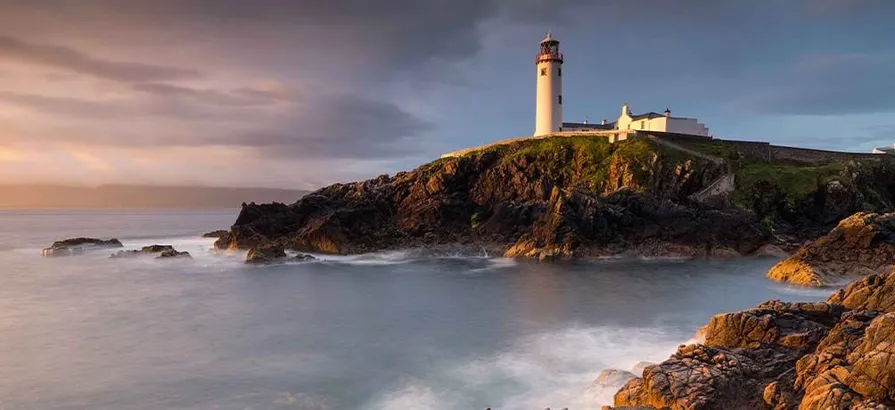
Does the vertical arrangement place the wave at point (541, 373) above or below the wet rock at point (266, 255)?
below

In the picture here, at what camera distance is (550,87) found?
193ft

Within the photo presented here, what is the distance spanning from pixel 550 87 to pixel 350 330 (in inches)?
1800

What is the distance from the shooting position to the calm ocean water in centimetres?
1302

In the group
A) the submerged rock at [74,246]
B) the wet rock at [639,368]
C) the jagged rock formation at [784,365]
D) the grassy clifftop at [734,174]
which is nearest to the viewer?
the jagged rock formation at [784,365]

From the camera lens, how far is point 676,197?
42750 millimetres

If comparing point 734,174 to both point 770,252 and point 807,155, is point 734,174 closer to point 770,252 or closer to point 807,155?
point 770,252

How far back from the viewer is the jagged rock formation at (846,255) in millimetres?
24359

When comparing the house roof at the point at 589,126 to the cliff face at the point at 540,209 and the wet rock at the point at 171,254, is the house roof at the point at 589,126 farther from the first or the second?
the wet rock at the point at 171,254

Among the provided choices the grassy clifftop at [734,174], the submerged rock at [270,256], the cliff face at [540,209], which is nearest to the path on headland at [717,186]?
the cliff face at [540,209]

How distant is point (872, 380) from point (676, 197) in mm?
36732

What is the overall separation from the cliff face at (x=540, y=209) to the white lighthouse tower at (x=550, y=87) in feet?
28.1

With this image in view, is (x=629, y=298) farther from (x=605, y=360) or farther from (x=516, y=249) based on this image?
(x=516, y=249)

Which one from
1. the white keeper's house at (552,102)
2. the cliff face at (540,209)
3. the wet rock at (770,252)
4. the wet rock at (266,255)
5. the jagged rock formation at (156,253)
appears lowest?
the jagged rock formation at (156,253)

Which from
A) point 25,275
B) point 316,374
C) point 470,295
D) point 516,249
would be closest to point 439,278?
point 470,295
